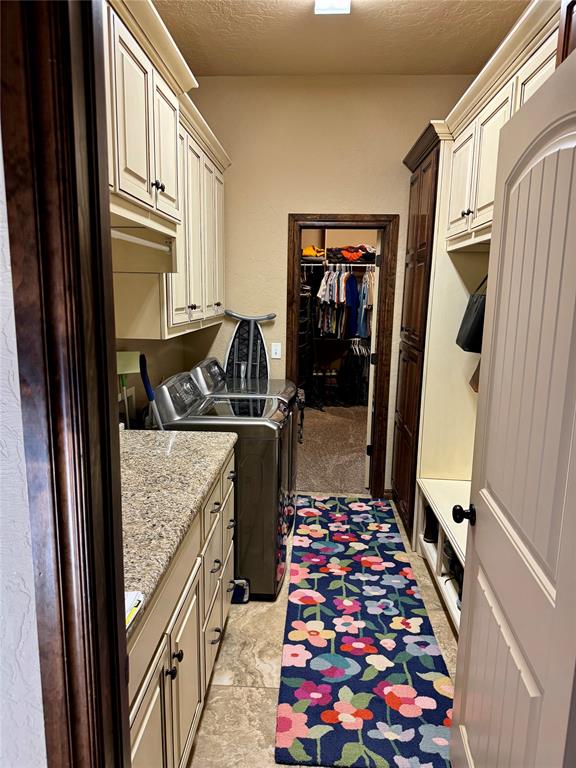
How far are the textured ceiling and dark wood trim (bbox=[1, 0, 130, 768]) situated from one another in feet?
8.28

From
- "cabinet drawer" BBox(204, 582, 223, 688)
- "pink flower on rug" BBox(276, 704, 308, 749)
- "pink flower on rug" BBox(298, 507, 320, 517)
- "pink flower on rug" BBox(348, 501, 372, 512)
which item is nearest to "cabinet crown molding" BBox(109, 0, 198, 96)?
"cabinet drawer" BBox(204, 582, 223, 688)

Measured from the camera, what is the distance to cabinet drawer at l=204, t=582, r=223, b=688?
1.78m

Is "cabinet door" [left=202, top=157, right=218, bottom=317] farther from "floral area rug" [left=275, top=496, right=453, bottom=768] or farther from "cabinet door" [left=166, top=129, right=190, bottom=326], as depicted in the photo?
"floral area rug" [left=275, top=496, right=453, bottom=768]

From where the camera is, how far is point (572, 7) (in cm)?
106

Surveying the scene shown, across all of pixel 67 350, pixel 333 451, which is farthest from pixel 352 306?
pixel 67 350

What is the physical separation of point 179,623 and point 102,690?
80cm

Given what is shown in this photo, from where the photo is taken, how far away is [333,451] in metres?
4.94

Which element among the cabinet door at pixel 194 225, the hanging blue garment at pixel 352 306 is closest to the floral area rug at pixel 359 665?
the cabinet door at pixel 194 225

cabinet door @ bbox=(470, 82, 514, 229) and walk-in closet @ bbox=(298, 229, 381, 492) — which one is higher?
cabinet door @ bbox=(470, 82, 514, 229)

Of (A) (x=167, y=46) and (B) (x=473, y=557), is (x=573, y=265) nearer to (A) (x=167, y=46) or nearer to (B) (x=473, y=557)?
(B) (x=473, y=557)

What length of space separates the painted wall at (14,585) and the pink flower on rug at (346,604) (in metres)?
2.05

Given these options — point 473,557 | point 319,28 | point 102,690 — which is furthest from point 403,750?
point 319,28

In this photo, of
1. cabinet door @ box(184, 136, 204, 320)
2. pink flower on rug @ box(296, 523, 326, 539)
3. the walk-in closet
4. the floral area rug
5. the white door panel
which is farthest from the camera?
the walk-in closet

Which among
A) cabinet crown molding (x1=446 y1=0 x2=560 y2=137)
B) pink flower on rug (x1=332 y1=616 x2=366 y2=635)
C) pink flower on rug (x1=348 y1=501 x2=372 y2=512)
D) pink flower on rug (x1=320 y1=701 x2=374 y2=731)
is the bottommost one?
pink flower on rug (x1=320 y1=701 x2=374 y2=731)
